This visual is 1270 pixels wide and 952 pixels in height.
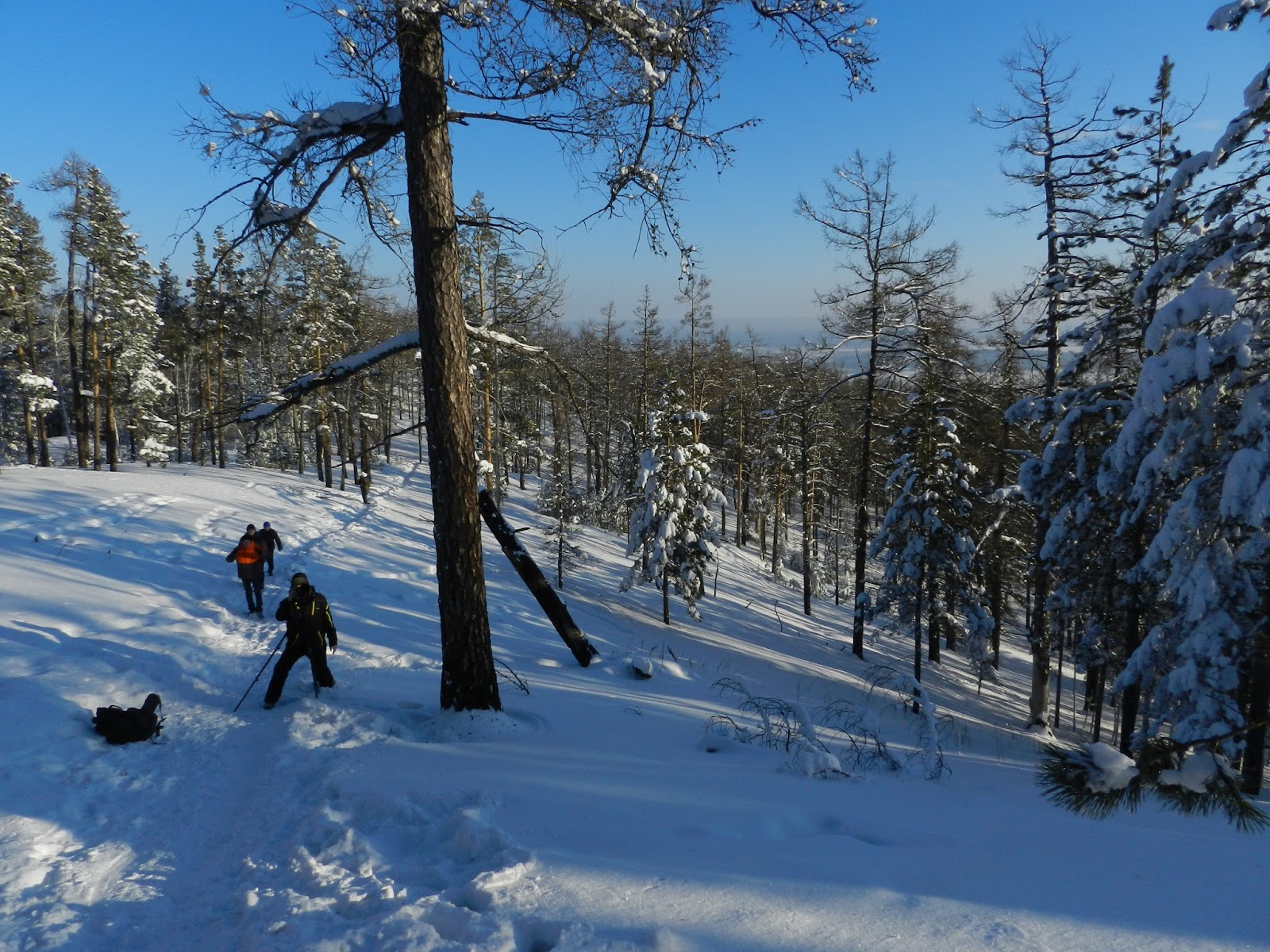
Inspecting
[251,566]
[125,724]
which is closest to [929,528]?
[251,566]

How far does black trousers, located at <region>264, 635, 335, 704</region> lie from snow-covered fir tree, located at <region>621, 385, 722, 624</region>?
13.9 metres

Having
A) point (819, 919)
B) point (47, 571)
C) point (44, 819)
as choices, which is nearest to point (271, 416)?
point (44, 819)

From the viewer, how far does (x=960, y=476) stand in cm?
1920

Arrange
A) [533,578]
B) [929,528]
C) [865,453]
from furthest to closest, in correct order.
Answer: [929,528]
[865,453]
[533,578]

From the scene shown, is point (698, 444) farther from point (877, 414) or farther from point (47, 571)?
point (47, 571)

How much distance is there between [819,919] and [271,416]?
17.9ft

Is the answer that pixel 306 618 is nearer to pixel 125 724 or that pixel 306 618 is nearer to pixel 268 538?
pixel 125 724

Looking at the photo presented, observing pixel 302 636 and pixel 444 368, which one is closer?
pixel 444 368

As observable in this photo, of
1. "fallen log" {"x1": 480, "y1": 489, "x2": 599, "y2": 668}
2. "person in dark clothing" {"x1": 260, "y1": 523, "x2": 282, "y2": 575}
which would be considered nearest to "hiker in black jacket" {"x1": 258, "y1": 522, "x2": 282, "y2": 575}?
"person in dark clothing" {"x1": 260, "y1": 523, "x2": 282, "y2": 575}

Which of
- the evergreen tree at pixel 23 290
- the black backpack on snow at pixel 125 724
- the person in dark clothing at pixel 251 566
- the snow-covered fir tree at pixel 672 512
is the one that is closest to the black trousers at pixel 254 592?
the person in dark clothing at pixel 251 566

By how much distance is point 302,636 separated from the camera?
700 centimetres

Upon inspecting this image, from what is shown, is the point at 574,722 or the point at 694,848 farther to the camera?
the point at 574,722

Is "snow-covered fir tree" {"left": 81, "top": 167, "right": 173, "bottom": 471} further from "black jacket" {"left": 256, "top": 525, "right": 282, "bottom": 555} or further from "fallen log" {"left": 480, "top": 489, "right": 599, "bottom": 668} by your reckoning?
"fallen log" {"left": 480, "top": 489, "right": 599, "bottom": 668}

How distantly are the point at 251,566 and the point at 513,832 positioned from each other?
382 inches
